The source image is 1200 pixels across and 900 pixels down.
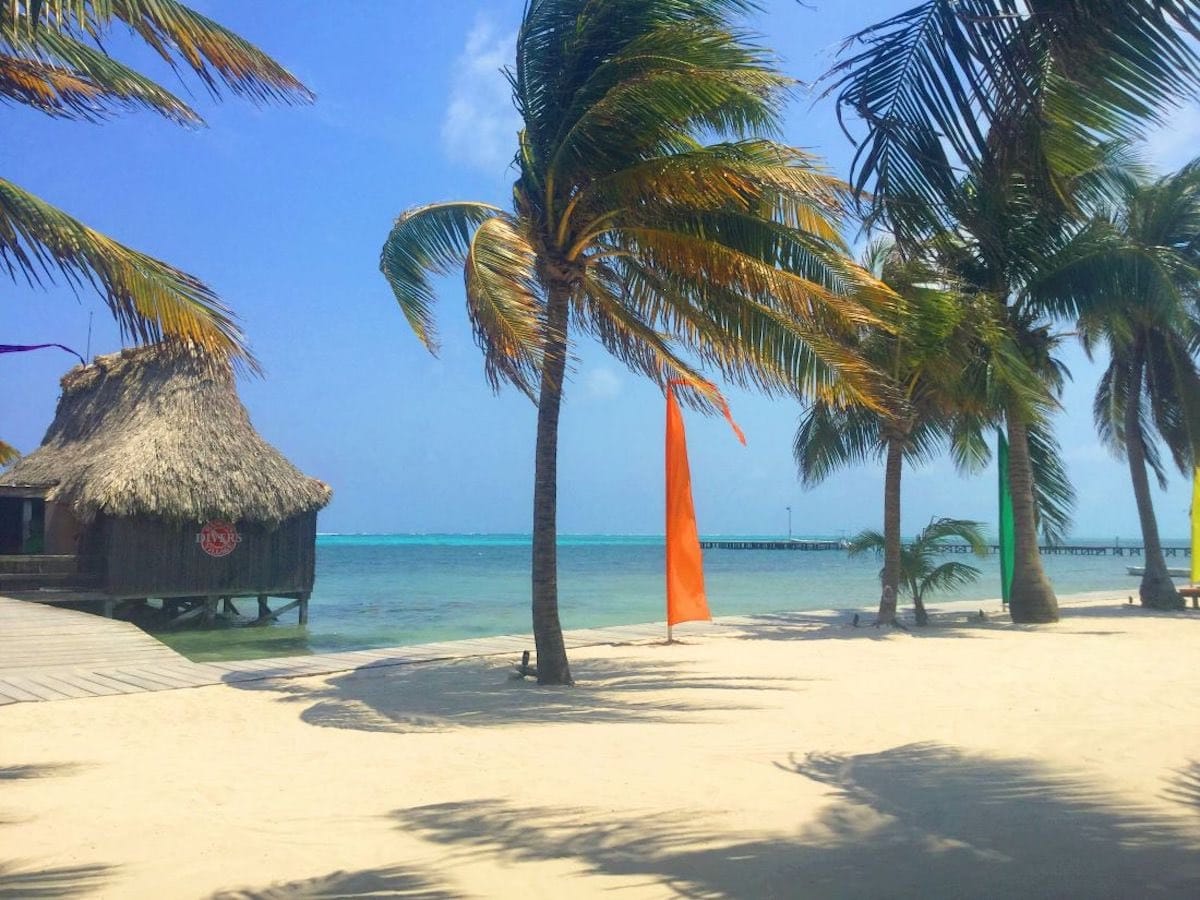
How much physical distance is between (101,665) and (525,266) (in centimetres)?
552

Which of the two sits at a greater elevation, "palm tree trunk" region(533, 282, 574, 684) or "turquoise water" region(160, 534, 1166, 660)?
"palm tree trunk" region(533, 282, 574, 684)

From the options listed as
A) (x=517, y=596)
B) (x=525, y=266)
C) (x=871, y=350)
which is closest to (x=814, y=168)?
(x=525, y=266)

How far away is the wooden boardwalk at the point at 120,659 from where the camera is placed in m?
8.35

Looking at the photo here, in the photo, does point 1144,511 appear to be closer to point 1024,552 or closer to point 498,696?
point 1024,552

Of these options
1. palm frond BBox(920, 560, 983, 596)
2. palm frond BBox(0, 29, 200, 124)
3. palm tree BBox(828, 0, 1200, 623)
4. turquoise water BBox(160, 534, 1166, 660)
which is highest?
palm frond BBox(0, 29, 200, 124)

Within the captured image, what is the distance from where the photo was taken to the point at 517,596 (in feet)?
100.0

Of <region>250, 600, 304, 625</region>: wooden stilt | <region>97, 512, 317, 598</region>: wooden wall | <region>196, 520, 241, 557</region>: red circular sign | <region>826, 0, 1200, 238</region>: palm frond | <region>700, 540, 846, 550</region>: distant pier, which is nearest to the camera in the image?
<region>826, 0, 1200, 238</region>: palm frond

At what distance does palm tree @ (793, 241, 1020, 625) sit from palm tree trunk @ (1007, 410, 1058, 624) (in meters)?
0.62

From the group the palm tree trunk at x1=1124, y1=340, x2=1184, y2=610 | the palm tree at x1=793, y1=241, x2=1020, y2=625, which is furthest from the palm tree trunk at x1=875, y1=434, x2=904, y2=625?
the palm tree trunk at x1=1124, y1=340, x2=1184, y2=610

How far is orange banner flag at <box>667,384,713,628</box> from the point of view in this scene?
10.5 meters

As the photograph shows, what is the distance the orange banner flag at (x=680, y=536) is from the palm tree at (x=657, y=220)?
1513 mm

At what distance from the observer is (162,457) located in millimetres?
17172

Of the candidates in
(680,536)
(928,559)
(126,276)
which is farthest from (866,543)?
(126,276)

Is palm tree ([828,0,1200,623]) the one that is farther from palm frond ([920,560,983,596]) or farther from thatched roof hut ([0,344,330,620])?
thatched roof hut ([0,344,330,620])
